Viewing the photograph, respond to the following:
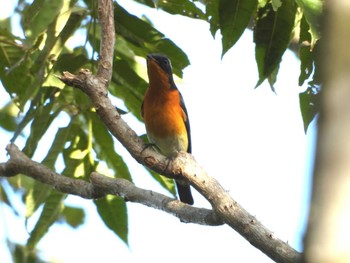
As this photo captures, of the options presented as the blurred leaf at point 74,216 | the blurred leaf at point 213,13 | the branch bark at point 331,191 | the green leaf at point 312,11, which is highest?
the blurred leaf at point 213,13

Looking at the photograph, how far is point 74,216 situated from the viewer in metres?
7.51

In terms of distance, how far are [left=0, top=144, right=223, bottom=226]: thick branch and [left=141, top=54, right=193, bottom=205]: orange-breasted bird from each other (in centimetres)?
192

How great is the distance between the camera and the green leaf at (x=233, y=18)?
3762mm

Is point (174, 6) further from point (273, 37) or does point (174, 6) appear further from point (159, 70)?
point (273, 37)

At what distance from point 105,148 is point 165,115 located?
5.55 ft

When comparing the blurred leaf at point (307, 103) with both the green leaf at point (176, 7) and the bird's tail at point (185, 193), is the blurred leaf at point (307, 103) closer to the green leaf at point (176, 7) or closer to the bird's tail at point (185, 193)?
the green leaf at point (176, 7)

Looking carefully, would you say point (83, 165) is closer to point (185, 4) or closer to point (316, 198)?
point (185, 4)

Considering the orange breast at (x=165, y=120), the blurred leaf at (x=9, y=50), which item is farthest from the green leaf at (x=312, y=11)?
the orange breast at (x=165, y=120)

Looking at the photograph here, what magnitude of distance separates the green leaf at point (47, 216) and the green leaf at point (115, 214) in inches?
12.0

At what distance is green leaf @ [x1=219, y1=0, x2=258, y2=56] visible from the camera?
376 centimetres

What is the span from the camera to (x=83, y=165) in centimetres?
442

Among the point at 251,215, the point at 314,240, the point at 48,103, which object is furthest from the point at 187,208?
the point at 314,240

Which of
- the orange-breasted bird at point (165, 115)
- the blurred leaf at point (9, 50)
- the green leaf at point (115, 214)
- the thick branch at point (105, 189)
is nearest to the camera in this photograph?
the thick branch at point (105, 189)

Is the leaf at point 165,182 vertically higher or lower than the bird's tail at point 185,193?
lower
